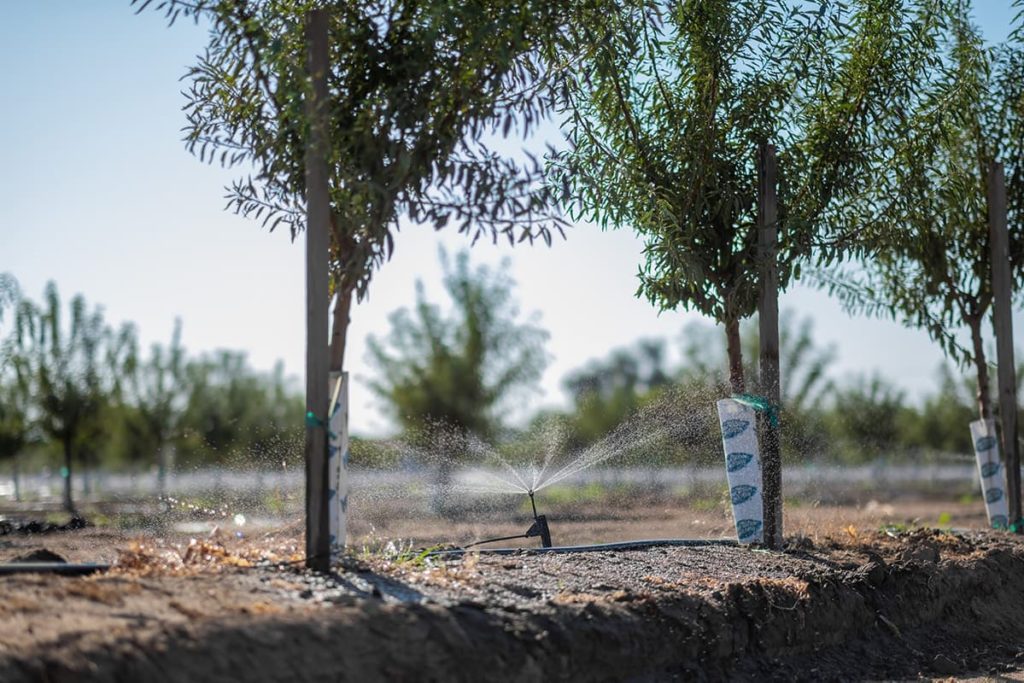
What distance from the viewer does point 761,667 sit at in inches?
261

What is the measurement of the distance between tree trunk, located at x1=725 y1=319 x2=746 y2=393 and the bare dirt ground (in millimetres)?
1390

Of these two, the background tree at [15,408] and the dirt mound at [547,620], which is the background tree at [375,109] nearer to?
the dirt mound at [547,620]

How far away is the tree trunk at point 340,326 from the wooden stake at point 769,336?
12.5ft

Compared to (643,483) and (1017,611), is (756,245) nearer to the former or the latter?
(1017,611)

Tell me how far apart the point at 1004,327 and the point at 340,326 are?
8.15 meters

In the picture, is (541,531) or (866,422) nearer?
(541,531)

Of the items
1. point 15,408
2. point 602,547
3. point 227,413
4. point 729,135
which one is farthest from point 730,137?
point 227,413

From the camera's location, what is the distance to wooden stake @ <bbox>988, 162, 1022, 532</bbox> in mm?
11844

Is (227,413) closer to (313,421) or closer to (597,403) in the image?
(597,403)

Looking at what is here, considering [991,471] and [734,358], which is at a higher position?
[734,358]

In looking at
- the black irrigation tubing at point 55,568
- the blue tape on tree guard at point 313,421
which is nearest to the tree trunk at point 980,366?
the blue tape on tree guard at point 313,421

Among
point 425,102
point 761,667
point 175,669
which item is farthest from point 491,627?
point 425,102

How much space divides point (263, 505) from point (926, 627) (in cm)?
727

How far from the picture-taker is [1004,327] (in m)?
11.8
